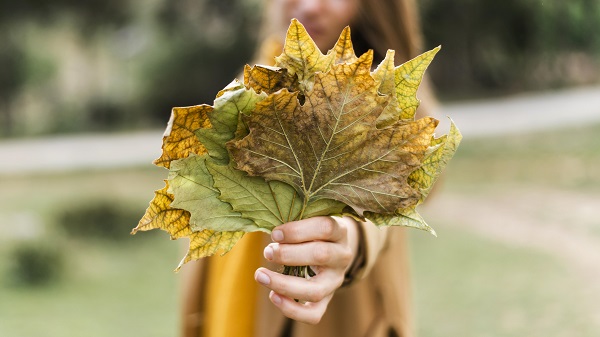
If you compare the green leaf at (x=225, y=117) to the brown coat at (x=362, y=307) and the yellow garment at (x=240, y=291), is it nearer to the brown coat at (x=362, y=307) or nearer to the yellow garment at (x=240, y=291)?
the brown coat at (x=362, y=307)

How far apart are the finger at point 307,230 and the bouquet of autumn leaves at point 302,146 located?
0.11ft

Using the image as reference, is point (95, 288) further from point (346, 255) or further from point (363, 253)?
point (346, 255)

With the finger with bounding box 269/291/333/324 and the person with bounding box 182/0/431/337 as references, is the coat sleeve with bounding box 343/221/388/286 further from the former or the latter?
the finger with bounding box 269/291/333/324

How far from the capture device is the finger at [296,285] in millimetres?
1026

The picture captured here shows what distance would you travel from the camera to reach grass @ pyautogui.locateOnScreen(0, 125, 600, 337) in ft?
17.2

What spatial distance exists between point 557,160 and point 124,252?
234 inches

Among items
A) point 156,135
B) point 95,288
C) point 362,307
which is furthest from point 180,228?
point 156,135

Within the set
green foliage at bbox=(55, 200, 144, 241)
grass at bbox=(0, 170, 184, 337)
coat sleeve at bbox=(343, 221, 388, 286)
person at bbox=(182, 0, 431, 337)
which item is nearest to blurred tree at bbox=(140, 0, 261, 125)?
grass at bbox=(0, 170, 184, 337)

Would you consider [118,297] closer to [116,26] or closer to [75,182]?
[75,182]

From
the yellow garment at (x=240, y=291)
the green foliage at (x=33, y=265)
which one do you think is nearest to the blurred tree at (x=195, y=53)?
the green foliage at (x=33, y=265)

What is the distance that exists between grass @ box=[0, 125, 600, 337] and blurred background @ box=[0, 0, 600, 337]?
0.06ft

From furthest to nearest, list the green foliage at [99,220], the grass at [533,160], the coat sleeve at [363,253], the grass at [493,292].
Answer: the grass at [533,160], the green foliage at [99,220], the grass at [493,292], the coat sleeve at [363,253]

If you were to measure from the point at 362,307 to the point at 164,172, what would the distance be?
905cm

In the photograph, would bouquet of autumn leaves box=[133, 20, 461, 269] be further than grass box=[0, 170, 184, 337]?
No
